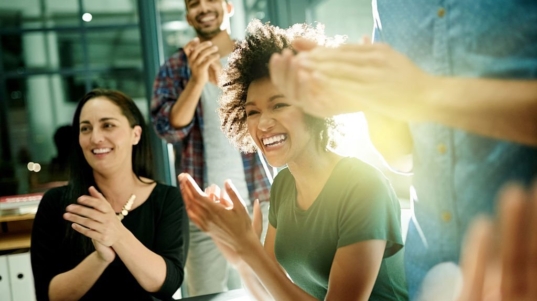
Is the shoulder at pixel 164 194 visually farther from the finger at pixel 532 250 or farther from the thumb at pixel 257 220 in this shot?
the finger at pixel 532 250

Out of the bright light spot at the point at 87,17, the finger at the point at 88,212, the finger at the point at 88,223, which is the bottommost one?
the finger at the point at 88,223

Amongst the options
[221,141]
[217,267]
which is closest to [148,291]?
[217,267]

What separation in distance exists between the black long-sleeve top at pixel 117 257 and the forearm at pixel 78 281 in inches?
0.5

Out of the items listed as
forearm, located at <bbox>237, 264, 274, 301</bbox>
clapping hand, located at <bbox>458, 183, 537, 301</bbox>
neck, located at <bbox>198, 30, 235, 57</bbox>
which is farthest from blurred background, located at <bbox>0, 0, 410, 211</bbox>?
clapping hand, located at <bbox>458, 183, 537, 301</bbox>

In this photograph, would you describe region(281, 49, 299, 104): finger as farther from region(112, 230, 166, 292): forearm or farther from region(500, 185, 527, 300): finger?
region(112, 230, 166, 292): forearm

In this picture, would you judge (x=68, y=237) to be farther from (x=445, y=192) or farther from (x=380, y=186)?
(x=445, y=192)

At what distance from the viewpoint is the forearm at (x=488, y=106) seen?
0.35m

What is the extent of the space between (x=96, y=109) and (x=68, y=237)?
0.80 ft

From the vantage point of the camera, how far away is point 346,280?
611mm

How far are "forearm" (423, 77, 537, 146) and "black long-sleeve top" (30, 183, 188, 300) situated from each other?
67cm

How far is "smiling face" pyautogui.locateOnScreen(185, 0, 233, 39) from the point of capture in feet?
3.29

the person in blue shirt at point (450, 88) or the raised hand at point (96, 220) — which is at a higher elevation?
the person in blue shirt at point (450, 88)

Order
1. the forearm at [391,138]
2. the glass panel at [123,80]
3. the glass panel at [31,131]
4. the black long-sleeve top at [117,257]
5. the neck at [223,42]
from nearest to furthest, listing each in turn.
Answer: the forearm at [391,138], the neck at [223,42], the black long-sleeve top at [117,257], the glass panel at [123,80], the glass panel at [31,131]

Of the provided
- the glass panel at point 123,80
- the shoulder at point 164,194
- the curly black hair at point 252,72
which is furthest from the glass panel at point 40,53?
the curly black hair at point 252,72
